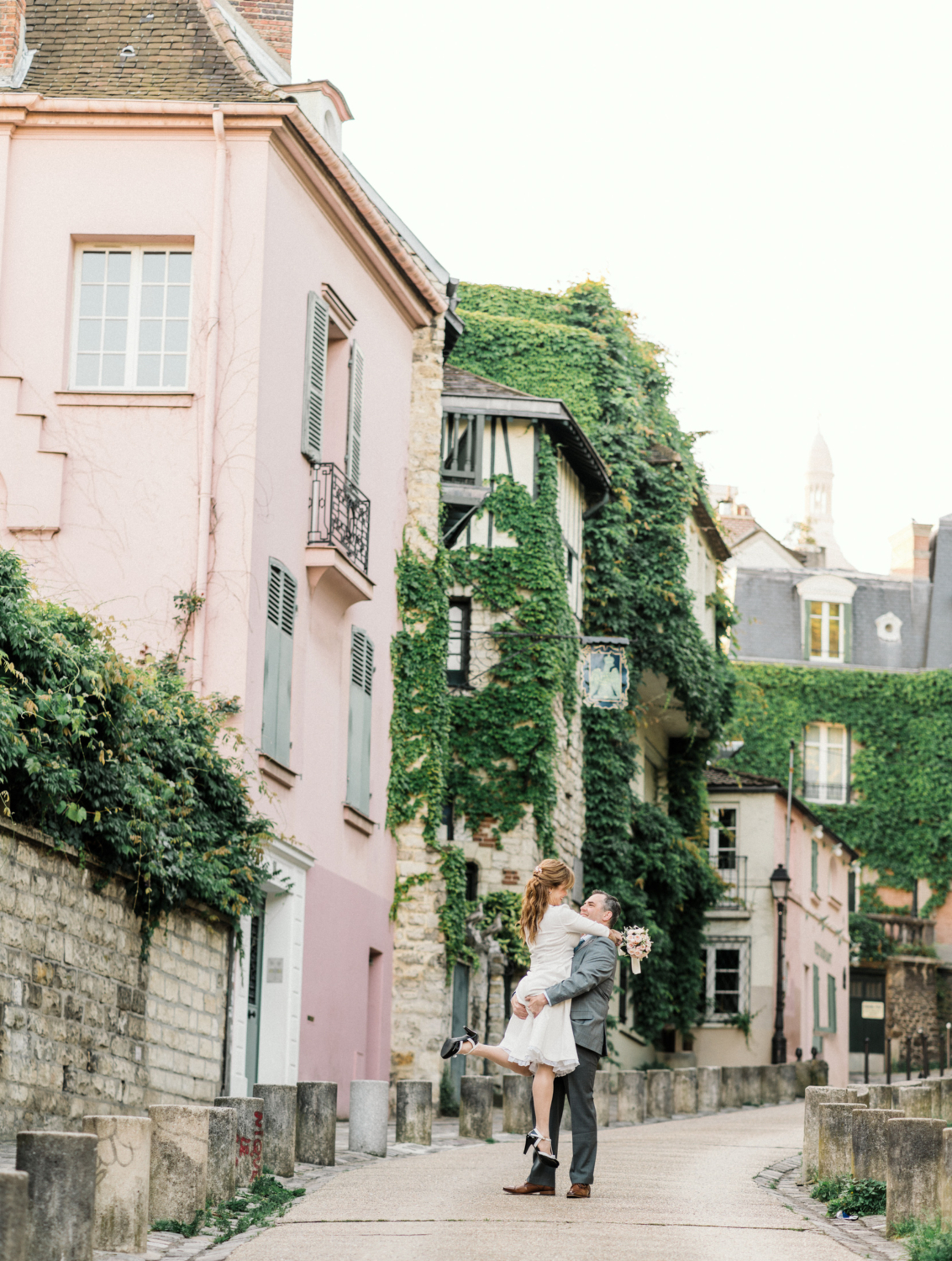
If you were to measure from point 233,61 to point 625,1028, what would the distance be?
18402 mm

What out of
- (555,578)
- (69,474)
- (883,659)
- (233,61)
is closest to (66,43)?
(233,61)

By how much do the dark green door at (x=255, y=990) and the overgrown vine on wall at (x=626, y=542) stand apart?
464 inches

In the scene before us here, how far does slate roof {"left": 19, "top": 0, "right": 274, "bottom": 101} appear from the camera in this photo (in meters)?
19.0

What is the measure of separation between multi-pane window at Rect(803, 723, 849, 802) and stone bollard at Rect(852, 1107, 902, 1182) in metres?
39.4

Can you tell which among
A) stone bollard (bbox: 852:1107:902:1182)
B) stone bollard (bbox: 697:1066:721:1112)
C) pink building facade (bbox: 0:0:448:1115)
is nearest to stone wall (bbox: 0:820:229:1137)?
pink building facade (bbox: 0:0:448:1115)

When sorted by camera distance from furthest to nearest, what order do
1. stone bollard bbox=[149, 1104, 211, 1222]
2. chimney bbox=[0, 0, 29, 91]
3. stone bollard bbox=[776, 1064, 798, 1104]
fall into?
stone bollard bbox=[776, 1064, 798, 1104], chimney bbox=[0, 0, 29, 91], stone bollard bbox=[149, 1104, 211, 1222]

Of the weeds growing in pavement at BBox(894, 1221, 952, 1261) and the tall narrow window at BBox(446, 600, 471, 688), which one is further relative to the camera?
the tall narrow window at BBox(446, 600, 471, 688)

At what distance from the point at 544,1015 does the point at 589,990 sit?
30 centimetres

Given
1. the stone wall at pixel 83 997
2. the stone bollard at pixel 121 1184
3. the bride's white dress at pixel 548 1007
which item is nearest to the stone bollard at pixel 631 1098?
the stone wall at pixel 83 997

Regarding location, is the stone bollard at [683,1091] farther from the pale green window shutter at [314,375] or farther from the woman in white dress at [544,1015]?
the woman in white dress at [544,1015]

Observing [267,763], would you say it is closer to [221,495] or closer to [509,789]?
[221,495]

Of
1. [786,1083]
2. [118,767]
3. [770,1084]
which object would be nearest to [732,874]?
[786,1083]

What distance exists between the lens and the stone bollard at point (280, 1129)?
11984mm

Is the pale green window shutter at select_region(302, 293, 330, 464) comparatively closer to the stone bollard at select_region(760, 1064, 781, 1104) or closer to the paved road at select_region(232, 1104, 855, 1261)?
the paved road at select_region(232, 1104, 855, 1261)
